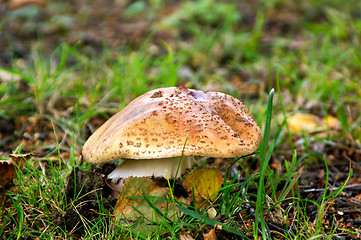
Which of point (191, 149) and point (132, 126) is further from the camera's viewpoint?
point (132, 126)

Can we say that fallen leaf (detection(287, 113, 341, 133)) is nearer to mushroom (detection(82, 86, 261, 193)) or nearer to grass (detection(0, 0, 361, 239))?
grass (detection(0, 0, 361, 239))

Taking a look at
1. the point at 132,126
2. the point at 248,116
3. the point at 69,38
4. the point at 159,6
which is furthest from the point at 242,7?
the point at 132,126

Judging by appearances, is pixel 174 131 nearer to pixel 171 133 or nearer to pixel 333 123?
pixel 171 133

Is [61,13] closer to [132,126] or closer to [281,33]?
[281,33]

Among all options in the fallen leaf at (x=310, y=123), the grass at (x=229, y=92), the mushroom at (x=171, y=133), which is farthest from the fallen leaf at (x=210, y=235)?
the fallen leaf at (x=310, y=123)

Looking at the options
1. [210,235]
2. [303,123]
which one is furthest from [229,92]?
[210,235]

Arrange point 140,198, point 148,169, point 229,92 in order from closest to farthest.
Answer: point 140,198 → point 148,169 → point 229,92

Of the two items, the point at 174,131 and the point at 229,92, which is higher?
the point at 174,131
